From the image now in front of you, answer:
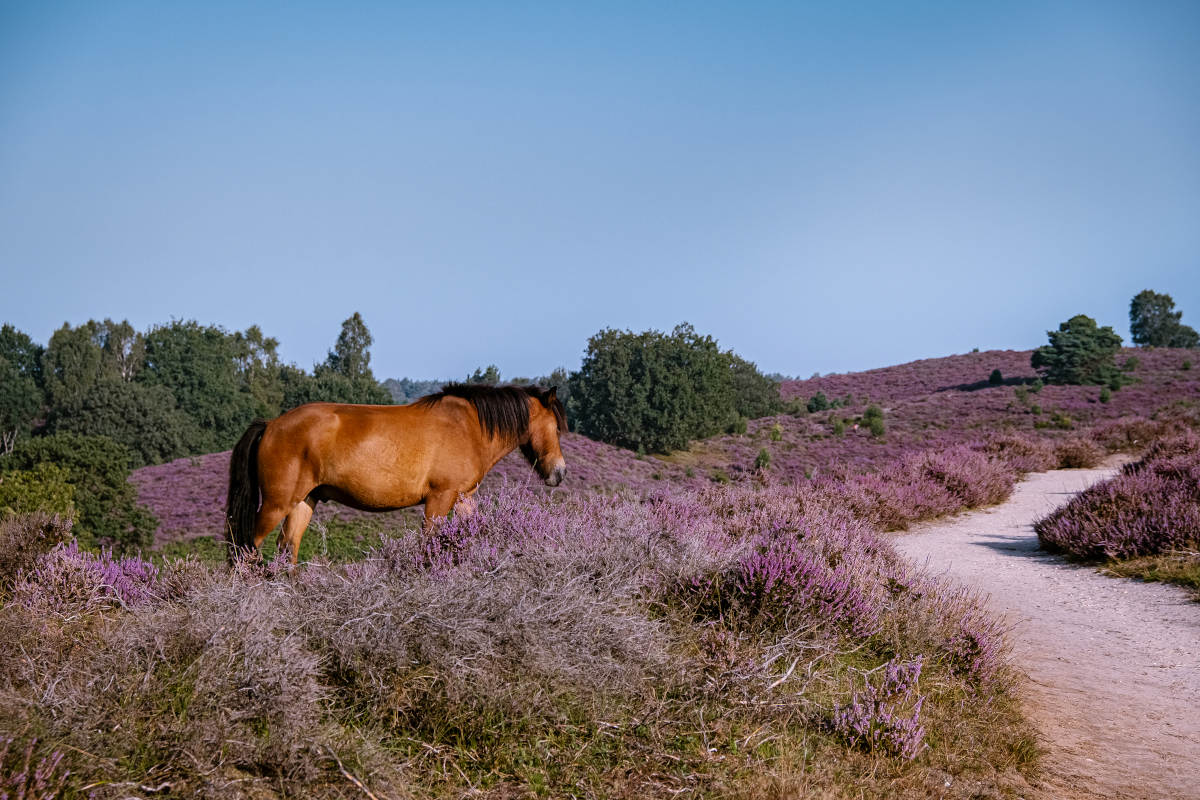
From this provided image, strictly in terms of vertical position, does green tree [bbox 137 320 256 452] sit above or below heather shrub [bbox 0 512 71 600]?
above

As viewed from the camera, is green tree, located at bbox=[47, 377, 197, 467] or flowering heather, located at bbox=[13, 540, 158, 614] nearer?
flowering heather, located at bbox=[13, 540, 158, 614]

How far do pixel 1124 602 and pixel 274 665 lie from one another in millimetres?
7351

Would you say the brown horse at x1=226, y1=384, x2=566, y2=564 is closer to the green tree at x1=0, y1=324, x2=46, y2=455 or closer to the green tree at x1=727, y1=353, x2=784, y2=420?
the green tree at x1=727, y1=353, x2=784, y2=420

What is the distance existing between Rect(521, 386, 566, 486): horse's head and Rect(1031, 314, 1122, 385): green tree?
1578 inches

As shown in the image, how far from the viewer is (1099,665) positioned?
208 inches

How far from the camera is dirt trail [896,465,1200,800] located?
3.63 m

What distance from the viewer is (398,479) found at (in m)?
6.37

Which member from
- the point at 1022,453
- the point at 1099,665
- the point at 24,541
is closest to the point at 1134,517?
the point at 1099,665

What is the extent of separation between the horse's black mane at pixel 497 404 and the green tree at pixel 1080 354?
40.5 m

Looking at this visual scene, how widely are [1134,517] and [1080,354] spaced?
36.2 meters

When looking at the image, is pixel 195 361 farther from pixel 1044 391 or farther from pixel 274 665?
pixel 274 665

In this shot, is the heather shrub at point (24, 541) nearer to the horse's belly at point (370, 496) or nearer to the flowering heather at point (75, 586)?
the flowering heather at point (75, 586)

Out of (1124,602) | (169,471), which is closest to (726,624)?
(1124,602)

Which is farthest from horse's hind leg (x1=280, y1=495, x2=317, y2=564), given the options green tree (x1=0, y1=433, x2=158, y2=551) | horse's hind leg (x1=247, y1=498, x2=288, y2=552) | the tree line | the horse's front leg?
the tree line
